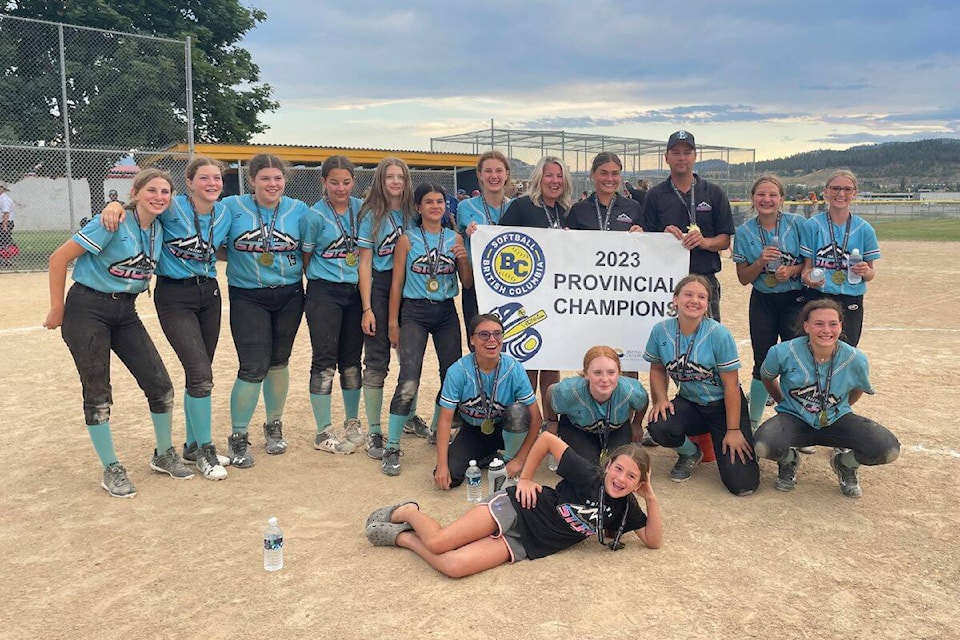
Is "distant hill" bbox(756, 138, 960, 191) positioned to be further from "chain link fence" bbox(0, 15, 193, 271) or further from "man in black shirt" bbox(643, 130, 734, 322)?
"man in black shirt" bbox(643, 130, 734, 322)

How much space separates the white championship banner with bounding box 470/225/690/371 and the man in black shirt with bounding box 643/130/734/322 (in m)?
0.13

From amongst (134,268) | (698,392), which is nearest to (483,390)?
(698,392)

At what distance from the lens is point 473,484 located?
4602 millimetres

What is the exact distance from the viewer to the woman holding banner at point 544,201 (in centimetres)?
558

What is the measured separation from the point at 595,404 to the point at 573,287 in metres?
1.31

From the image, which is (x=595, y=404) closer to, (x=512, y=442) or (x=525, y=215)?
(x=512, y=442)

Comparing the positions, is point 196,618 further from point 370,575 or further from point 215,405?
point 215,405

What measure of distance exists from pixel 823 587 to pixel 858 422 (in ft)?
5.07

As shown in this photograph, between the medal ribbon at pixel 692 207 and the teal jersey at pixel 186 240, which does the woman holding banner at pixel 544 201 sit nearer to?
the medal ribbon at pixel 692 207

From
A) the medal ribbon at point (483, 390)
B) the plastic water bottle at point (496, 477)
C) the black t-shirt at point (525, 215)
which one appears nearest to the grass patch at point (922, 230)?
the black t-shirt at point (525, 215)

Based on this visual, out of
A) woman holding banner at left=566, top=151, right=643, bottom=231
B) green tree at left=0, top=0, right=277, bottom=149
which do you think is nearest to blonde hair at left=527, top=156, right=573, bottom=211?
woman holding banner at left=566, top=151, right=643, bottom=231

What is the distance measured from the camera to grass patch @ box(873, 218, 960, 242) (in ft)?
85.6

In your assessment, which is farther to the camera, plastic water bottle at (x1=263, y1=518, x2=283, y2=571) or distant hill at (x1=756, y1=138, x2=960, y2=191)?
distant hill at (x1=756, y1=138, x2=960, y2=191)

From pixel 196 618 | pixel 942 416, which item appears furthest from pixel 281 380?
pixel 942 416
